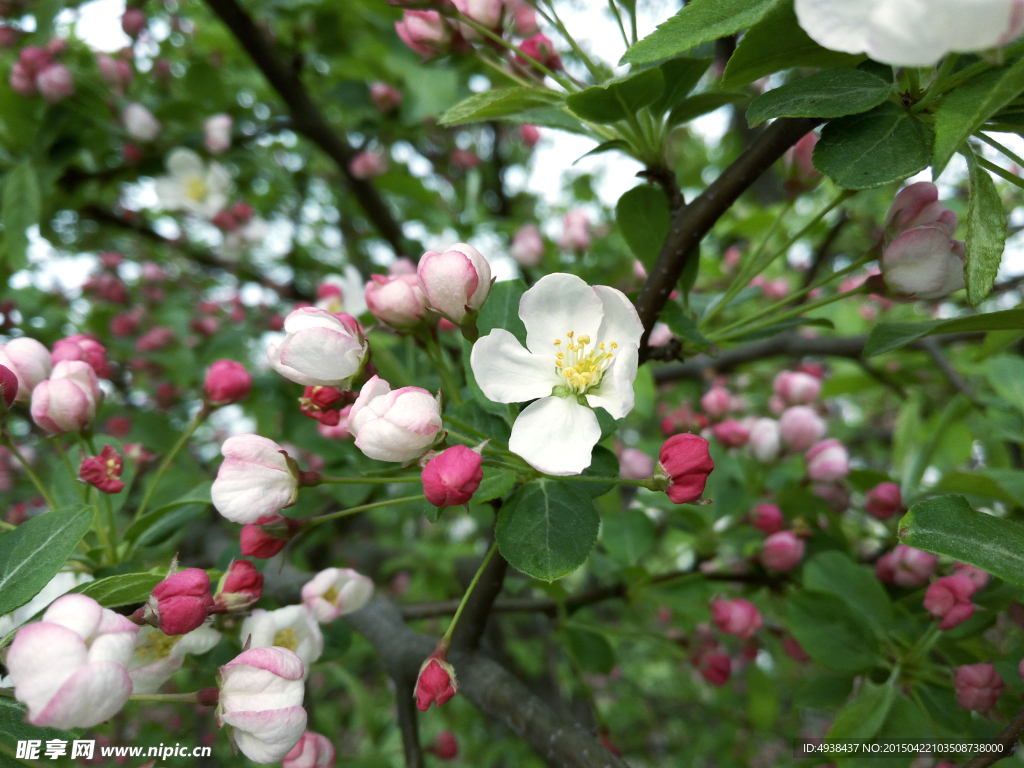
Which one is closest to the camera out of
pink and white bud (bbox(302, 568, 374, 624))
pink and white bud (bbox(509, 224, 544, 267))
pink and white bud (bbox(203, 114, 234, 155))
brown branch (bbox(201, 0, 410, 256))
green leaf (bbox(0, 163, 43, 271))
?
pink and white bud (bbox(302, 568, 374, 624))

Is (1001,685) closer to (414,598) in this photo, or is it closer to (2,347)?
(2,347)

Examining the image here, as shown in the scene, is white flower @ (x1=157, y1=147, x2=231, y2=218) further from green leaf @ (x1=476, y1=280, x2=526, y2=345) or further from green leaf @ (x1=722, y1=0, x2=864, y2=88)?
green leaf @ (x1=722, y1=0, x2=864, y2=88)

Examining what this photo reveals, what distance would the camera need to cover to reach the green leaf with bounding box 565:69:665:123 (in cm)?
81

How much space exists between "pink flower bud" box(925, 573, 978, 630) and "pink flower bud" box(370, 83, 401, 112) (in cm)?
233

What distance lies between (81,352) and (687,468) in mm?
1051

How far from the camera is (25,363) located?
105 centimetres

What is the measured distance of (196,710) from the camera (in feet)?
8.33

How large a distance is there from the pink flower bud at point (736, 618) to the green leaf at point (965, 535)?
70 cm

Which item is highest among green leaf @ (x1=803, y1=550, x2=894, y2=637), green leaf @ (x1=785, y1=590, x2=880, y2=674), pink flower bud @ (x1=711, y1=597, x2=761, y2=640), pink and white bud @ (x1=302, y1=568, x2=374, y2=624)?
pink and white bud @ (x1=302, y1=568, x2=374, y2=624)

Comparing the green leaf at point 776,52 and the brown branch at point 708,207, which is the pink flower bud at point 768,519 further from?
the green leaf at point 776,52

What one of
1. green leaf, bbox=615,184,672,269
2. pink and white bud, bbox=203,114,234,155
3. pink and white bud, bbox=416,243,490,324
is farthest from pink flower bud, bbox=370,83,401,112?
pink and white bud, bbox=416,243,490,324

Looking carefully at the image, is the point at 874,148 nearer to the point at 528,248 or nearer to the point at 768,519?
the point at 768,519

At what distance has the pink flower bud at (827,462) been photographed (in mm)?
1608

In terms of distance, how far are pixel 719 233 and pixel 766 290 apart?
529mm
